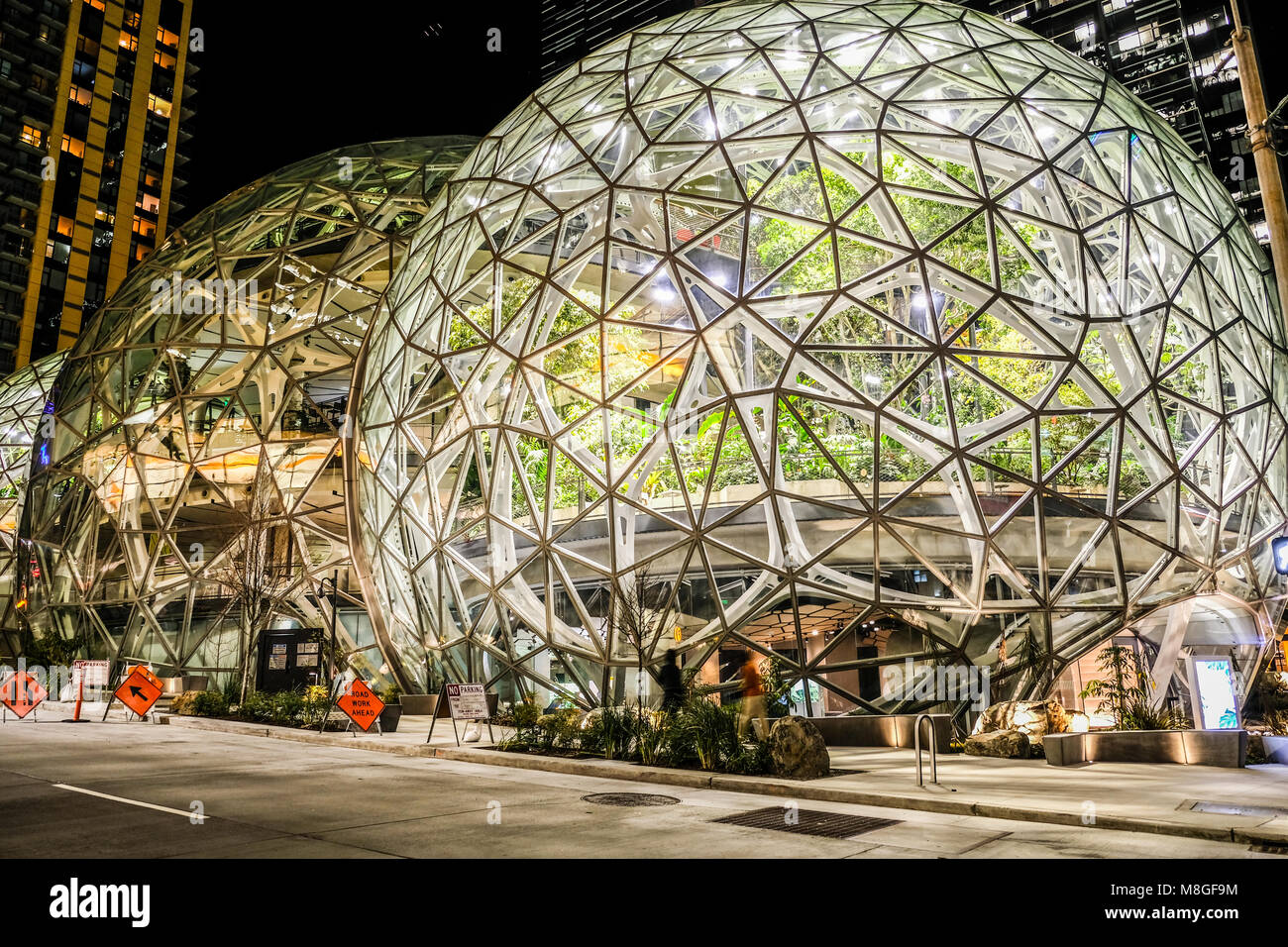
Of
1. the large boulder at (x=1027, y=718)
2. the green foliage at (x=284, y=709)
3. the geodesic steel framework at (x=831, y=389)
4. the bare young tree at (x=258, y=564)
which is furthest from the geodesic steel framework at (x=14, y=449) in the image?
the large boulder at (x=1027, y=718)

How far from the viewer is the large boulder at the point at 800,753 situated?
35.9 ft

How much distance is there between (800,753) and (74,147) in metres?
97.8

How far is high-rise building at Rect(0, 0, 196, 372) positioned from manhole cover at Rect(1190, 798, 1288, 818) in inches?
3590

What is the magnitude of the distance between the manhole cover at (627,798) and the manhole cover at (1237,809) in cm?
520

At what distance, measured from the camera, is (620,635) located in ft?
51.6

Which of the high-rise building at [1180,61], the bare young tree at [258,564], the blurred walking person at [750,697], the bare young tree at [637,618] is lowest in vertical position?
the blurred walking person at [750,697]

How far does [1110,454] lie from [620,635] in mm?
9017

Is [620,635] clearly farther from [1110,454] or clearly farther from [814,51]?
[814,51]

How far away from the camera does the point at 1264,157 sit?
11031mm

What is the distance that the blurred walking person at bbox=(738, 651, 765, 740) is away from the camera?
12.1m

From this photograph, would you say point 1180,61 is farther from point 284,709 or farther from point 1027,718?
point 284,709

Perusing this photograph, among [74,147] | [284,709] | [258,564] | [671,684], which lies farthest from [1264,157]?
[74,147]

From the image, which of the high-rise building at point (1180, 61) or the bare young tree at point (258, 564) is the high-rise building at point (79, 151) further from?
the high-rise building at point (1180, 61)
